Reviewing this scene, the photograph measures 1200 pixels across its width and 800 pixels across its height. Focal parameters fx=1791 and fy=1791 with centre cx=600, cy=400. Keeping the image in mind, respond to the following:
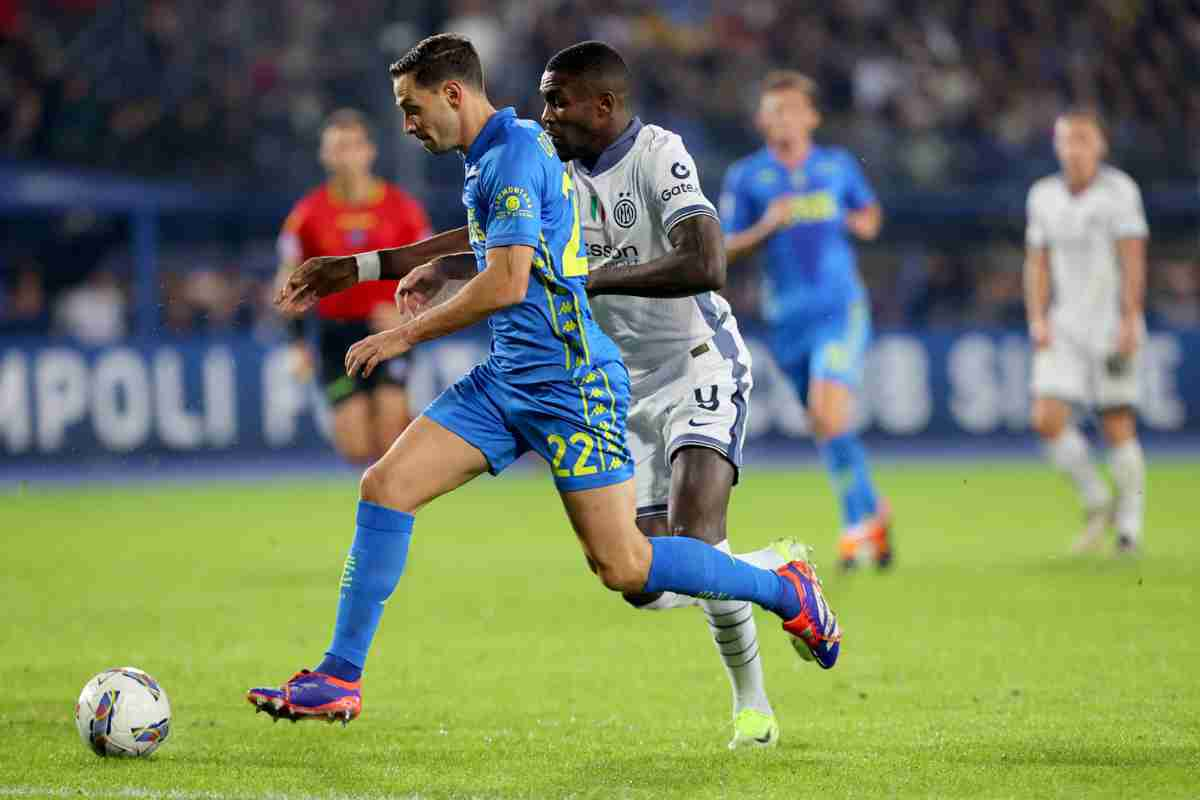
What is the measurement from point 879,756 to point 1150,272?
55.7ft

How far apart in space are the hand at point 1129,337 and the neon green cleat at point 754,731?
571 cm

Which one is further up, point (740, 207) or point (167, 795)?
point (740, 207)

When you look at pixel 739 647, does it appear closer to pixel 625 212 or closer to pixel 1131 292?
pixel 625 212

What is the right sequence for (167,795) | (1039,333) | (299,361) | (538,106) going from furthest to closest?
(538,106), (299,361), (1039,333), (167,795)

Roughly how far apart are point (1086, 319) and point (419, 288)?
254 inches

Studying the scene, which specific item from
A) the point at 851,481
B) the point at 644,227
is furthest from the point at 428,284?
the point at 851,481

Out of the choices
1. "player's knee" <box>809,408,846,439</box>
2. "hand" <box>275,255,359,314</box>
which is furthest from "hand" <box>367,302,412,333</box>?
"hand" <box>275,255,359,314</box>

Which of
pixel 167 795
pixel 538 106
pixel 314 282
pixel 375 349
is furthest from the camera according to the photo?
pixel 538 106

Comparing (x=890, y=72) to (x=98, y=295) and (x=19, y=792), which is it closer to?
(x=98, y=295)

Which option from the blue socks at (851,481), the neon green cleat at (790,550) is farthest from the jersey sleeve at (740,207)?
the neon green cleat at (790,550)

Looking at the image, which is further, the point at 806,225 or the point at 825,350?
the point at 806,225

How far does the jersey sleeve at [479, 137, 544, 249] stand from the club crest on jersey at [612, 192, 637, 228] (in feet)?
2.59

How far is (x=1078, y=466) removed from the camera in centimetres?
1081

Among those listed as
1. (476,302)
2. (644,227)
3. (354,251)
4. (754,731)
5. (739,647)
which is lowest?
(754,731)
